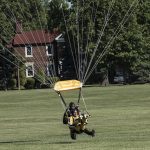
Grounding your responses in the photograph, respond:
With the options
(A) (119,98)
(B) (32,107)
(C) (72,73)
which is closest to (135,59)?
(C) (72,73)

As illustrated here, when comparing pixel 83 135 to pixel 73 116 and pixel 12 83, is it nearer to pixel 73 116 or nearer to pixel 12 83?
pixel 73 116

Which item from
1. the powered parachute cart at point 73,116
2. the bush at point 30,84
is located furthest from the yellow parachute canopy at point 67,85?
the bush at point 30,84

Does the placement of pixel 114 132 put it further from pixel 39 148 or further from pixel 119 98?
pixel 119 98

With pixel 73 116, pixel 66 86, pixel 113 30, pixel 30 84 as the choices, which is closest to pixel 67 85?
pixel 66 86

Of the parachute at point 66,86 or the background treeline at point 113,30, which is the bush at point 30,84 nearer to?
the background treeline at point 113,30

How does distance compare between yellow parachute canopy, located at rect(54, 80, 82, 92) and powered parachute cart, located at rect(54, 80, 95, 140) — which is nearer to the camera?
powered parachute cart, located at rect(54, 80, 95, 140)

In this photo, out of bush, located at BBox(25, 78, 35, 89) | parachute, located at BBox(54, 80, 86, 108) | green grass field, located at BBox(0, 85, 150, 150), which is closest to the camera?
green grass field, located at BBox(0, 85, 150, 150)

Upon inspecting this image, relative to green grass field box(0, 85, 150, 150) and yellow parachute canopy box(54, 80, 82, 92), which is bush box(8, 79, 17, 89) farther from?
yellow parachute canopy box(54, 80, 82, 92)

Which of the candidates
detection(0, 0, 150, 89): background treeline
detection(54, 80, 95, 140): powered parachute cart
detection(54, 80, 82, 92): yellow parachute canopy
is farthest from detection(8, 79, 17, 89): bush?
detection(54, 80, 95, 140): powered parachute cart

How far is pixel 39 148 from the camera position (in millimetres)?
20234

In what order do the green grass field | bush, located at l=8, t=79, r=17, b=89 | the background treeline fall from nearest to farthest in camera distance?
the green grass field
the background treeline
bush, located at l=8, t=79, r=17, b=89

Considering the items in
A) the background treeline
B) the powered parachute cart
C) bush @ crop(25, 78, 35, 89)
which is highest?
the background treeline

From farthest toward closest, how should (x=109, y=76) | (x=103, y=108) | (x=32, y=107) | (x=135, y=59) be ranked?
1. (x=109, y=76)
2. (x=135, y=59)
3. (x=32, y=107)
4. (x=103, y=108)

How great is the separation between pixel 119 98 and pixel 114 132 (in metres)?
27.5
